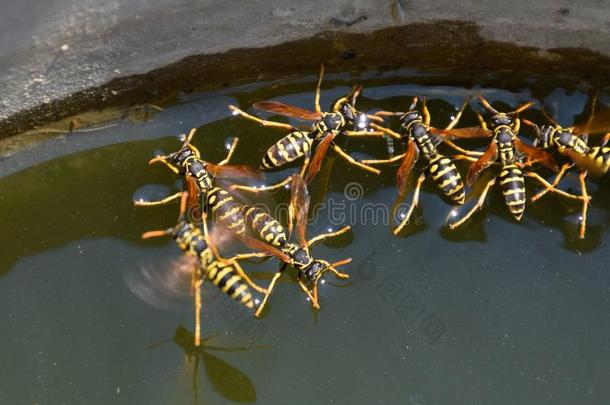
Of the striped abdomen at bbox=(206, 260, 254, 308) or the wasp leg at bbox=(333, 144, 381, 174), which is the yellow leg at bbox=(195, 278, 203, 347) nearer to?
the striped abdomen at bbox=(206, 260, 254, 308)

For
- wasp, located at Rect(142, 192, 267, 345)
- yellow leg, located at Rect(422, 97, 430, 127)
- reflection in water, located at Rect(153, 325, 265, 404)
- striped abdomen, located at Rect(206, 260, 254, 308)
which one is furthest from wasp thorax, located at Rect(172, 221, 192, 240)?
yellow leg, located at Rect(422, 97, 430, 127)

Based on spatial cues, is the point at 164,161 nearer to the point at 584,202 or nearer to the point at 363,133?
the point at 363,133

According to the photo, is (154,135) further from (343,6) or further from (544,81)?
(544,81)

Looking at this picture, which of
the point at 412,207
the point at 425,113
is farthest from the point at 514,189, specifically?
the point at 425,113

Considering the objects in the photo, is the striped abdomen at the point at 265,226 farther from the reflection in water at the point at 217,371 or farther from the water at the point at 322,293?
the reflection in water at the point at 217,371

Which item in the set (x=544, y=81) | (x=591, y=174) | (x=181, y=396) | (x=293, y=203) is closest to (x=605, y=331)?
(x=591, y=174)

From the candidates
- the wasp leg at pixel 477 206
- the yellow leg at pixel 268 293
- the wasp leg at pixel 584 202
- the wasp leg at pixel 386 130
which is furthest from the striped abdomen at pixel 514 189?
the yellow leg at pixel 268 293
